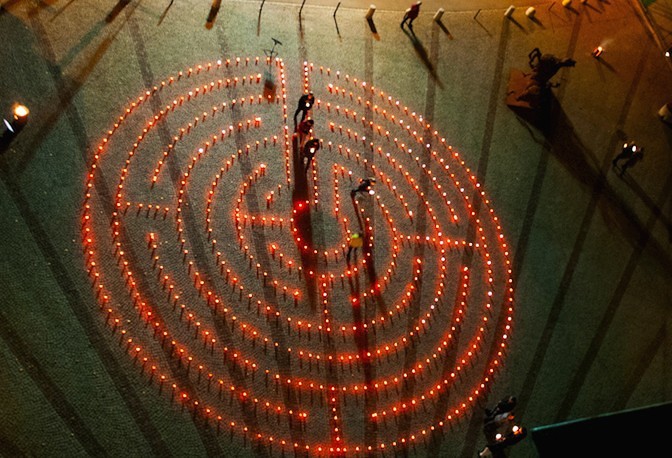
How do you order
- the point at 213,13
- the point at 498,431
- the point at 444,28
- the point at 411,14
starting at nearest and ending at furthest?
the point at 498,431
the point at 213,13
the point at 411,14
the point at 444,28

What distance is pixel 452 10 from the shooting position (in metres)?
7.33

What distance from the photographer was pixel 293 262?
580 centimetres

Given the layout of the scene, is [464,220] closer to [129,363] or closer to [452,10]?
[452,10]

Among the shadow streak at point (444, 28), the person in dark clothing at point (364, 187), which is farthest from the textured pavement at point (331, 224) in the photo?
the person in dark clothing at point (364, 187)

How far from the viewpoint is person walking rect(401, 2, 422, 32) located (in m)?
6.79

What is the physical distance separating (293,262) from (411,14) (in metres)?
3.17

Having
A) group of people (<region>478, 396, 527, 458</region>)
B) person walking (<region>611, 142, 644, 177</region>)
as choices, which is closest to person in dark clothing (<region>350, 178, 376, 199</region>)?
group of people (<region>478, 396, 527, 458</region>)

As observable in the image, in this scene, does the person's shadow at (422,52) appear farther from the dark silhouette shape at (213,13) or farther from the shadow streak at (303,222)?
the dark silhouette shape at (213,13)

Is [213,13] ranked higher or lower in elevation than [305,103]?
higher

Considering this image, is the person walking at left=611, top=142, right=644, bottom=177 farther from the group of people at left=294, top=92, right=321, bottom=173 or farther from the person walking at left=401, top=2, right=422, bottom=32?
the group of people at left=294, top=92, right=321, bottom=173

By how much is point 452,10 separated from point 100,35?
13.1 feet

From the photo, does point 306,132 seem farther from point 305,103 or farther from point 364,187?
point 364,187

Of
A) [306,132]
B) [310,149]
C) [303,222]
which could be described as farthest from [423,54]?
[303,222]

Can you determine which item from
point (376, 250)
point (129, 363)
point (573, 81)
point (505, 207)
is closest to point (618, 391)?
point (505, 207)
